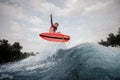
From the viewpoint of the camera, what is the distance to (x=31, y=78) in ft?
25.9

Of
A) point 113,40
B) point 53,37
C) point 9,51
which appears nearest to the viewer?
point 53,37

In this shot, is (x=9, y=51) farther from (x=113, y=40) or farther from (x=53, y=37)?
(x=113, y=40)

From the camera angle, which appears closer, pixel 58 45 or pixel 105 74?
pixel 105 74

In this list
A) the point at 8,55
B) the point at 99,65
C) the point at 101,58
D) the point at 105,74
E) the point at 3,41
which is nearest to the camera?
→ the point at 105,74

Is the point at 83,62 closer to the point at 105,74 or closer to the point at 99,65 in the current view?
the point at 99,65

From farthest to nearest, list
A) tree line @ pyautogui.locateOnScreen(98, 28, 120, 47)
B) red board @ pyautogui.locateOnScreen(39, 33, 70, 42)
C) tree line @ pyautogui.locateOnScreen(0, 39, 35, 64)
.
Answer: tree line @ pyautogui.locateOnScreen(98, 28, 120, 47), tree line @ pyautogui.locateOnScreen(0, 39, 35, 64), red board @ pyautogui.locateOnScreen(39, 33, 70, 42)

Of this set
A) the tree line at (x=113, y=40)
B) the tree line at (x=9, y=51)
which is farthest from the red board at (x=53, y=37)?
the tree line at (x=113, y=40)

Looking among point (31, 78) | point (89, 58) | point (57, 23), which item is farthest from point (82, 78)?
point (57, 23)

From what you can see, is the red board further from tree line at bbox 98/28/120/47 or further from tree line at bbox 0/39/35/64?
tree line at bbox 98/28/120/47

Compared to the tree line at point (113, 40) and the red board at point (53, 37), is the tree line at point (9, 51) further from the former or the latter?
the tree line at point (113, 40)

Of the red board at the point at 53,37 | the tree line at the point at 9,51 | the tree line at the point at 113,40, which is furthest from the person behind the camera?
the tree line at the point at 113,40

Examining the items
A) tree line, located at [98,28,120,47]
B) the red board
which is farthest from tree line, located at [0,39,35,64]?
tree line, located at [98,28,120,47]

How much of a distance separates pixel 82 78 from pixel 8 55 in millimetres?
38107

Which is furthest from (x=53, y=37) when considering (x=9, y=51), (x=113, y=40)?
(x=113, y=40)
